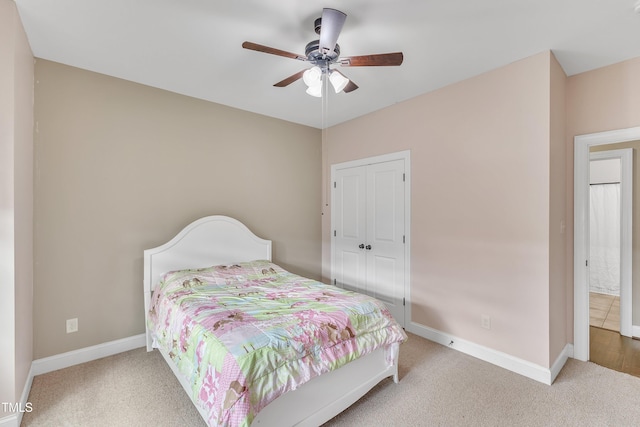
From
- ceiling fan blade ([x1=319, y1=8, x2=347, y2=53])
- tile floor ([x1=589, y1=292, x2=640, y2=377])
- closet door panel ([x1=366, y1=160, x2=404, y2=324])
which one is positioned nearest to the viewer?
ceiling fan blade ([x1=319, y1=8, x2=347, y2=53])

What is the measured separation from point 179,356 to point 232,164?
7.12 ft

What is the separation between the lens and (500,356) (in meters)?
2.57

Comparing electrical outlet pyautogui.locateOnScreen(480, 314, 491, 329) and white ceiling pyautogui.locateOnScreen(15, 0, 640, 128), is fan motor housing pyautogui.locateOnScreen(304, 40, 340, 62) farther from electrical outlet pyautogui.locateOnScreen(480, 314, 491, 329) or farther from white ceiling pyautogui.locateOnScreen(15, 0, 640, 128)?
electrical outlet pyautogui.locateOnScreen(480, 314, 491, 329)

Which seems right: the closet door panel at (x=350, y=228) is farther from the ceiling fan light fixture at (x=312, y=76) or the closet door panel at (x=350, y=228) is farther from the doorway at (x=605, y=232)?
the doorway at (x=605, y=232)

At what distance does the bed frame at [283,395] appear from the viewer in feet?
5.55

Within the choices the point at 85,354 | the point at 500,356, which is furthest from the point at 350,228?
the point at 85,354

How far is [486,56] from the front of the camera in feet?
7.88

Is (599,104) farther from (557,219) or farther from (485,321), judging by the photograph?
(485,321)

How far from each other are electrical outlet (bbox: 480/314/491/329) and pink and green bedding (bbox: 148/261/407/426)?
980 mm

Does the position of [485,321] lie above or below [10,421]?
above

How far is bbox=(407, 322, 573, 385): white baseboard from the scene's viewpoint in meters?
2.35

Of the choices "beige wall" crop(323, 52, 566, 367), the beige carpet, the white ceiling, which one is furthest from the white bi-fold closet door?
the white ceiling

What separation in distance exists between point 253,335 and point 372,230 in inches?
92.6

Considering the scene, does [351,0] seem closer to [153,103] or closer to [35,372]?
[153,103]
